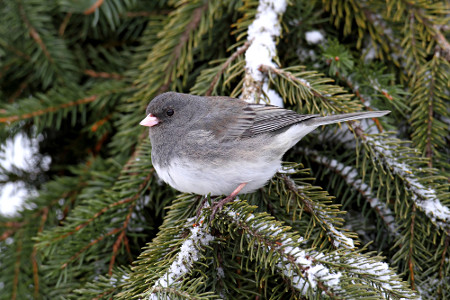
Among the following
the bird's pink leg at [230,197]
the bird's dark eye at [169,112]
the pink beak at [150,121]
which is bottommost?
the bird's pink leg at [230,197]

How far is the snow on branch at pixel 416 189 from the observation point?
153 centimetres

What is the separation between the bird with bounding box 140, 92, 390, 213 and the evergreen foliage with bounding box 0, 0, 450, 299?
83mm

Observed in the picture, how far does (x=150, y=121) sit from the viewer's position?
193cm

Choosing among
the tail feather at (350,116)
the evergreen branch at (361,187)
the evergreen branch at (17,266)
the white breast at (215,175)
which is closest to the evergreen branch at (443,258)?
the evergreen branch at (361,187)

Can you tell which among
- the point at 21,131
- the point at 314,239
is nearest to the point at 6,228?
the point at 21,131

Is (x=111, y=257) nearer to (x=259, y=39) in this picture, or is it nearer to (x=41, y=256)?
(x=41, y=256)

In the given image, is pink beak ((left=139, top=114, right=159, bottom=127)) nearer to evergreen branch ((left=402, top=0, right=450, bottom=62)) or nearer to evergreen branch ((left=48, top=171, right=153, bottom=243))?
evergreen branch ((left=48, top=171, right=153, bottom=243))

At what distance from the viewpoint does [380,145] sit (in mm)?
1673

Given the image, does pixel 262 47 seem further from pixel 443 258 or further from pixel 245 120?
pixel 443 258

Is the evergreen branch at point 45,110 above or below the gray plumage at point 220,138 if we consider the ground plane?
below

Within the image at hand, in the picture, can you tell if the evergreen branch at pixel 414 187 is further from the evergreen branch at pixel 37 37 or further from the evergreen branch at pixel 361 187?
the evergreen branch at pixel 37 37

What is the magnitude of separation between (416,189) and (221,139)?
2.50 ft

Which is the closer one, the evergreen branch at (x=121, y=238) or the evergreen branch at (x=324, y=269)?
the evergreen branch at (x=324, y=269)

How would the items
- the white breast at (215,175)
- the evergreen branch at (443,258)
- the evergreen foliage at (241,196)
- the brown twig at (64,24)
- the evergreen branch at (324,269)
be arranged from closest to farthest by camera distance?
the evergreen branch at (324,269)
the evergreen foliage at (241,196)
the evergreen branch at (443,258)
the white breast at (215,175)
the brown twig at (64,24)
